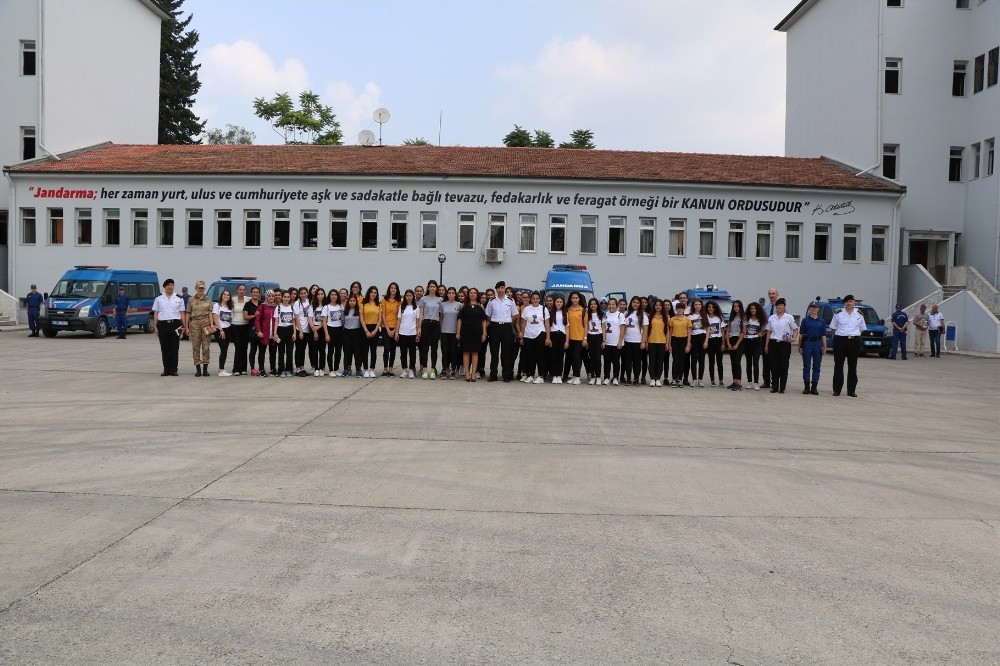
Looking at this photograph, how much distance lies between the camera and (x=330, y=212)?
1545 inches

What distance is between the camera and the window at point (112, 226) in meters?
39.8

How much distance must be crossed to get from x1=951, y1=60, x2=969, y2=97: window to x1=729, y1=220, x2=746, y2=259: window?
12.0m

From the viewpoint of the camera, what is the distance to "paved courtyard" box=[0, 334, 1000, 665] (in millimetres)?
4242

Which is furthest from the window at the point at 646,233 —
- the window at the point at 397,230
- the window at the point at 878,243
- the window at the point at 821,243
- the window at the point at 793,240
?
the window at the point at 397,230

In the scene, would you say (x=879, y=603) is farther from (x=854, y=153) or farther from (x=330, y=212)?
(x=854, y=153)

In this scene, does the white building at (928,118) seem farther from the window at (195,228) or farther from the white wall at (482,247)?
the window at (195,228)

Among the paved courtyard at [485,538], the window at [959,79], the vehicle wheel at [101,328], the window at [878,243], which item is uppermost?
the window at [959,79]

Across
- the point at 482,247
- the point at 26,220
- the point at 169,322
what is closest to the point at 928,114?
the point at 482,247

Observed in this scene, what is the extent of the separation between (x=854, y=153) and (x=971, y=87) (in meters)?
5.60

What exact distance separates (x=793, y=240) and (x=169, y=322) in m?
30.5

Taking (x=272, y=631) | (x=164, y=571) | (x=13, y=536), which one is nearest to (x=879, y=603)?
(x=272, y=631)

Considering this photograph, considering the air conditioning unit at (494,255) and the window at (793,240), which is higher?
the window at (793,240)

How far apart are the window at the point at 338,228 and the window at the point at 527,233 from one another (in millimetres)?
7750

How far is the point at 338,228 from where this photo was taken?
39375 mm
